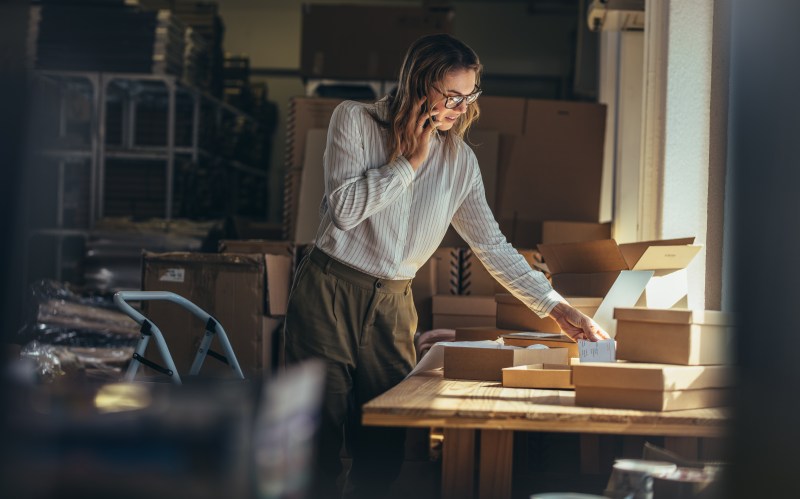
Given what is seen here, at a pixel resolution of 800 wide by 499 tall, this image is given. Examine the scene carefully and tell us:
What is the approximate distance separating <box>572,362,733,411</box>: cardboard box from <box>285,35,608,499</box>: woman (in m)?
0.58

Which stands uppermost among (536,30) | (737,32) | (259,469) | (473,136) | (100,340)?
(536,30)

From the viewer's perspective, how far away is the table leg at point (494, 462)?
2004mm

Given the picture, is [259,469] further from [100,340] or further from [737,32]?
[100,340]

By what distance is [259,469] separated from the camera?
2.89ft

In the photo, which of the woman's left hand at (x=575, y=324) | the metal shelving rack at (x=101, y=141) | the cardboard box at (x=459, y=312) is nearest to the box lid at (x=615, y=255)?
the woman's left hand at (x=575, y=324)

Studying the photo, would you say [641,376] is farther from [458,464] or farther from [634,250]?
[634,250]

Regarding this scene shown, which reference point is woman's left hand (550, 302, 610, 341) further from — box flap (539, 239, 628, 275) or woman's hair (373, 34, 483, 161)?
woman's hair (373, 34, 483, 161)

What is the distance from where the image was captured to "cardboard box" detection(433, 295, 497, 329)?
4371mm

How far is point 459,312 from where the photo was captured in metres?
4.38

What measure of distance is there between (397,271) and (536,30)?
792cm

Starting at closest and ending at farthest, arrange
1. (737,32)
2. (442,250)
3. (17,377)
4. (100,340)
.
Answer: (17,377) → (737,32) → (442,250) → (100,340)

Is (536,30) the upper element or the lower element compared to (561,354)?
upper

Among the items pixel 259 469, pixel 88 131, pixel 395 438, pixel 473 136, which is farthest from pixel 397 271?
pixel 88 131

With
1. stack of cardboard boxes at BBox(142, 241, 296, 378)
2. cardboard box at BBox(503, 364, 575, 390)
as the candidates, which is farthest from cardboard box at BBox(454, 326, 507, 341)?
stack of cardboard boxes at BBox(142, 241, 296, 378)
